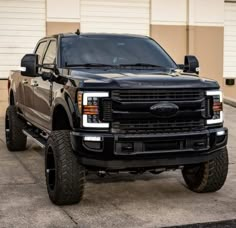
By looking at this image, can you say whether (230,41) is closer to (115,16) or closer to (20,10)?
(115,16)

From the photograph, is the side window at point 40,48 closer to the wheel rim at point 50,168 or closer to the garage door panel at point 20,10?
the wheel rim at point 50,168

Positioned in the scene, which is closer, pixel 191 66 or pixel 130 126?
pixel 130 126

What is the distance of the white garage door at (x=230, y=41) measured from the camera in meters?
17.3

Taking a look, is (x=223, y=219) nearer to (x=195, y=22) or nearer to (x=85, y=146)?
(x=85, y=146)

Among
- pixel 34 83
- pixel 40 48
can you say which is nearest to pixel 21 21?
pixel 40 48

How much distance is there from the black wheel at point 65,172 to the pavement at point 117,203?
0.15 meters

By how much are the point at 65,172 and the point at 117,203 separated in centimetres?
82

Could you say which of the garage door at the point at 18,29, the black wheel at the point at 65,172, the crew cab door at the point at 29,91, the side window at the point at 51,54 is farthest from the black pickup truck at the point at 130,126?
the garage door at the point at 18,29

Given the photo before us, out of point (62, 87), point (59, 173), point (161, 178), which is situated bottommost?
point (161, 178)

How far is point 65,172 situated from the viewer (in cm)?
570

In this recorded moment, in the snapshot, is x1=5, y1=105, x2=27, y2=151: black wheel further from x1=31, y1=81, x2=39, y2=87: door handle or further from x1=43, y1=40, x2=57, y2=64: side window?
x1=43, y1=40, x2=57, y2=64: side window

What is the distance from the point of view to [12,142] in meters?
9.40

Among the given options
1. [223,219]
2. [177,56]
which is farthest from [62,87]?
[177,56]

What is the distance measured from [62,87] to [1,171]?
2.29m
